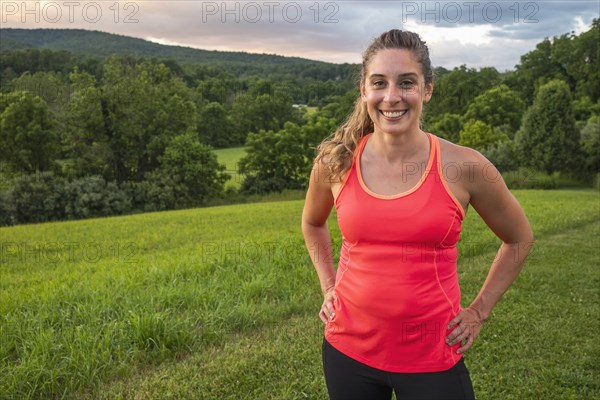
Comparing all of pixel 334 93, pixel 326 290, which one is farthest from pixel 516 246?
pixel 334 93

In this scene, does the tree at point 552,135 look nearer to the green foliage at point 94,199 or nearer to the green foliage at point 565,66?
the green foliage at point 565,66

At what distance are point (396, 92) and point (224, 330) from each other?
12.7 feet

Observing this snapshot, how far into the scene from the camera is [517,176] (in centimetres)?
3069

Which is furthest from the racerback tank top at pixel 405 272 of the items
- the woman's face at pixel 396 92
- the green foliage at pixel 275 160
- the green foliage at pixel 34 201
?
the green foliage at pixel 275 160

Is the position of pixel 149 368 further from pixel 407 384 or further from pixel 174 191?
pixel 174 191

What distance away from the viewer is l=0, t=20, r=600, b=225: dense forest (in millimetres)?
31328

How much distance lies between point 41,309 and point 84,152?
36.9 m

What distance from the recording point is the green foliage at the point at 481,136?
125 ft

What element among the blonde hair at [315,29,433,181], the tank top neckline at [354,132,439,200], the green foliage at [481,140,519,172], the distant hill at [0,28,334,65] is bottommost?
the green foliage at [481,140,519,172]

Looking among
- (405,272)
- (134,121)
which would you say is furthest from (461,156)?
(134,121)

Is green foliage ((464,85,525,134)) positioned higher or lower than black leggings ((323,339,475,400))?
higher

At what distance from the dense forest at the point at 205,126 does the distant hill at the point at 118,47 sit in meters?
18.4

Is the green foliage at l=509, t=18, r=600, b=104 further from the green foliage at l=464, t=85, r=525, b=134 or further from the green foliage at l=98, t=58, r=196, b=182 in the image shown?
the green foliage at l=98, t=58, r=196, b=182

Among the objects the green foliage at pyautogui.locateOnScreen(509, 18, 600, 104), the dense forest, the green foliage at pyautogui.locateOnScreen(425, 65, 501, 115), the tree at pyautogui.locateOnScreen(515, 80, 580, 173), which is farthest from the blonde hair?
the green foliage at pyautogui.locateOnScreen(509, 18, 600, 104)
